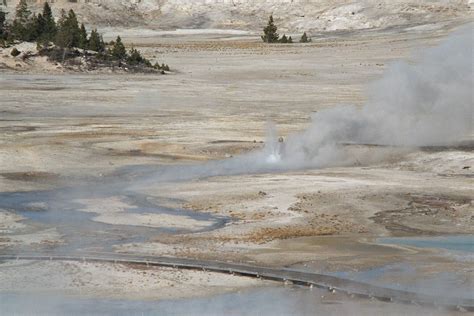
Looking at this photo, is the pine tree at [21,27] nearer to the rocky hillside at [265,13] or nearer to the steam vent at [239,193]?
the steam vent at [239,193]

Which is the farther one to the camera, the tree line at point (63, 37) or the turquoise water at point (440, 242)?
the tree line at point (63, 37)

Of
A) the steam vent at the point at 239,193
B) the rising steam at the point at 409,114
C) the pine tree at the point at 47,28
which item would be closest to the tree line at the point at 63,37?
the pine tree at the point at 47,28

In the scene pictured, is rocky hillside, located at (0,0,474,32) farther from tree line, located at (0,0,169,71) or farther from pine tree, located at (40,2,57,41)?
tree line, located at (0,0,169,71)

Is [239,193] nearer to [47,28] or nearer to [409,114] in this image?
[409,114]

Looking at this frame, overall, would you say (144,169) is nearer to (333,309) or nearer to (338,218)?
(338,218)

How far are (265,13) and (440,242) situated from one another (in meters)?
81.6

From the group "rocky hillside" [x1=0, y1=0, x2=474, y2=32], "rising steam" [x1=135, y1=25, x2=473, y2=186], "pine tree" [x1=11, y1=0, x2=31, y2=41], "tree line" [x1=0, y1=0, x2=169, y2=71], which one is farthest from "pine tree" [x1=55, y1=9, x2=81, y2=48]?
"rocky hillside" [x1=0, y1=0, x2=474, y2=32]

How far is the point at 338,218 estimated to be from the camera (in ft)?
50.8

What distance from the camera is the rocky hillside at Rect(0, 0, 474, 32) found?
278ft

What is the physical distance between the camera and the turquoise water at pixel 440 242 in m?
13.4

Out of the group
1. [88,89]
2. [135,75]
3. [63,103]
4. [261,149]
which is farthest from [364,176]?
[135,75]

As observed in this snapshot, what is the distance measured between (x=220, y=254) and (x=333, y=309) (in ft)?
9.18

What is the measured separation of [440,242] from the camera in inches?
541

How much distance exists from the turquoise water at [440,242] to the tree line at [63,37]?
37.3 m
